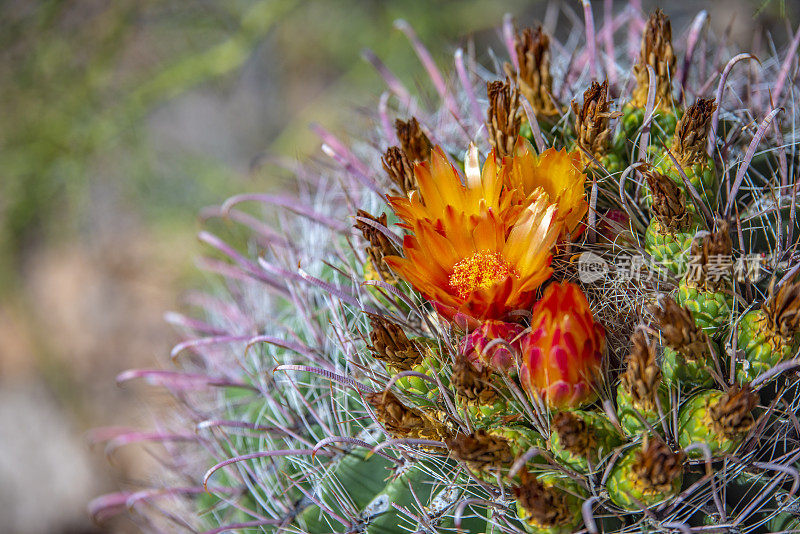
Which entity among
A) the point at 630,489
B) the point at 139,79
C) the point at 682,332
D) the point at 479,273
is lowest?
the point at 630,489

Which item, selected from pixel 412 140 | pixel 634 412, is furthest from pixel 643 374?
pixel 412 140

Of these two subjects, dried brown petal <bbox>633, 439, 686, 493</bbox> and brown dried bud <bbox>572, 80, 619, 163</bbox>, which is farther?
brown dried bud <bbox>572, 80, 619, 163</bbox>

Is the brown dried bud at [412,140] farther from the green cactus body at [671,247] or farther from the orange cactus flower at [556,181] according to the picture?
the green cactus body at [671,247]

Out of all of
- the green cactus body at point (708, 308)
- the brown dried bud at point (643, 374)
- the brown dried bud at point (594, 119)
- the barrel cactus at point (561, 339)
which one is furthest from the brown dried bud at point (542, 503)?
the brown dried bud at point (594, 119)

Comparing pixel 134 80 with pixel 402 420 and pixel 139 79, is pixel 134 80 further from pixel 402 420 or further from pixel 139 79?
pixel 402 420

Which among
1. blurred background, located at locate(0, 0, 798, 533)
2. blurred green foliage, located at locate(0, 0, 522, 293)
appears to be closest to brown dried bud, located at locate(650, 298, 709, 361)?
blurred background, located at locate(0, 0, 798, 533)

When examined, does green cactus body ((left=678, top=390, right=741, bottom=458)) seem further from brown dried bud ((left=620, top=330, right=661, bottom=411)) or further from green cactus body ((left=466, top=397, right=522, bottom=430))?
green cactus body ((left=466, top=397, right=522, bottom=430))
